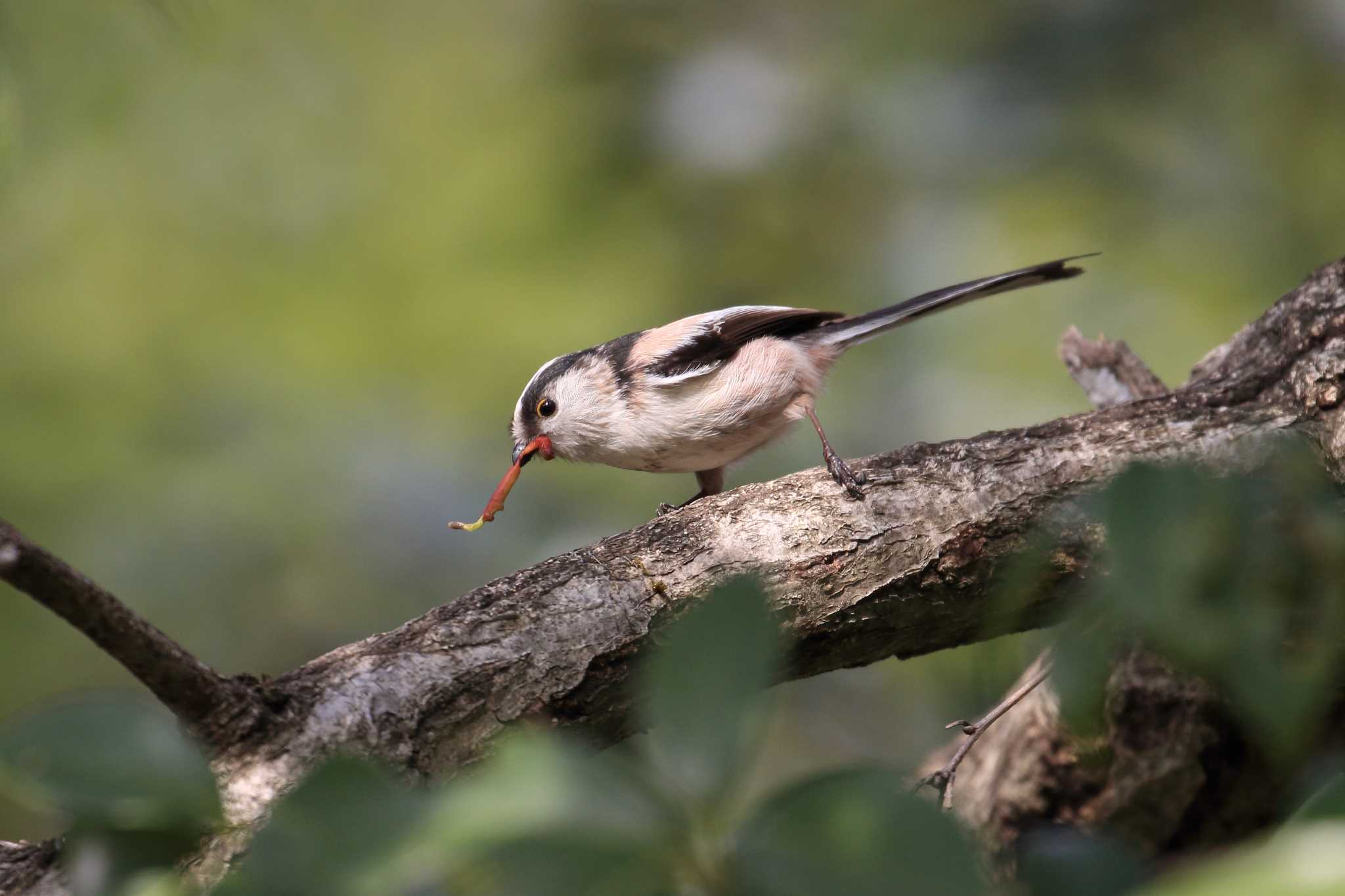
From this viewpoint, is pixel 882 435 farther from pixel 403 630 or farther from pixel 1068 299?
pixel 403 630

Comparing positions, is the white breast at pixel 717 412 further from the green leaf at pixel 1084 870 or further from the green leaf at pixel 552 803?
the green leaf at pixel 552 803

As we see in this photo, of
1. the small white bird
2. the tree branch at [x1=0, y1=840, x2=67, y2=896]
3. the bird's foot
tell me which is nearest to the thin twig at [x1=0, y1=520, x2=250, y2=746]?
the tree branch at [x1=0, y1=840, x2=67, y2=896]

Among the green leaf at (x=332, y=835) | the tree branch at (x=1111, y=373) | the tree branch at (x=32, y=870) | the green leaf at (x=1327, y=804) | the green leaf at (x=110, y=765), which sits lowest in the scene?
the green leaf at (x=1327, y=804)

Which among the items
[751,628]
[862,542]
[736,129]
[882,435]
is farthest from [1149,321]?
[751,628]

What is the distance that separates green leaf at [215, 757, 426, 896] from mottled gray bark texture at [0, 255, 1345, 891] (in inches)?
44.0

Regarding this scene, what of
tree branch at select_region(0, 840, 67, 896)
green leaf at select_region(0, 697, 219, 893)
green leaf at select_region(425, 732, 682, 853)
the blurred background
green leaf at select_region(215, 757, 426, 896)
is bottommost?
green leaf at select_region(425, 732, 682, 853)

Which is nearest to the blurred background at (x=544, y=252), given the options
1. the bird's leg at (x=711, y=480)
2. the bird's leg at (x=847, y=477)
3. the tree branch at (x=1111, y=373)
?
the bird's leg at (x=711, y=480)

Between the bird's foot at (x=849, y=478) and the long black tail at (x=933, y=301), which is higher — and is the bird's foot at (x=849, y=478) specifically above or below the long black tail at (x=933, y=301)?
below

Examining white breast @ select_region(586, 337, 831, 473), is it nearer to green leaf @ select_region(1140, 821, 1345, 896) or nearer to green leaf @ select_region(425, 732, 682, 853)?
green leaf @ select_region(425, 732, 682, 853)

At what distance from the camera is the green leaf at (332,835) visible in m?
0.70

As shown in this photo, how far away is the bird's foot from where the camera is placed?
A: 266cm

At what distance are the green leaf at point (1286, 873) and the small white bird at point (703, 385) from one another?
3.18m

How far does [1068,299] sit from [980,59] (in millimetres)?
1756

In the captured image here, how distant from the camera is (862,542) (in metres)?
2.52
